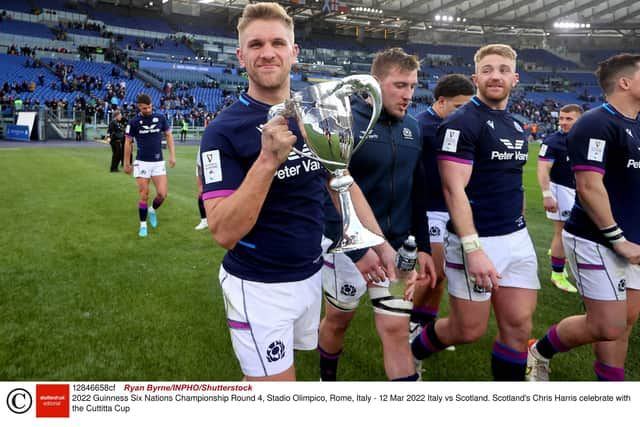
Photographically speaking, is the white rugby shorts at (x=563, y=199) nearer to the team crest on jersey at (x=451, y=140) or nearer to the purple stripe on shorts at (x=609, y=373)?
the purple stripe on shorts at (x=609, y=373)

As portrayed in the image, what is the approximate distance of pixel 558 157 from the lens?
5238mm

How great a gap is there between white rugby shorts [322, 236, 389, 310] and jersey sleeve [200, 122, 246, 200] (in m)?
0.99

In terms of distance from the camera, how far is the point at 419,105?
40125 millimetres

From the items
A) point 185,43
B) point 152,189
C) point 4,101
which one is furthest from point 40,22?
point 152,189

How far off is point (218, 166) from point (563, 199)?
187 inches

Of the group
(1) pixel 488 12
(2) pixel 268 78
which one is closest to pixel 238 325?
(2) pixel 268 78

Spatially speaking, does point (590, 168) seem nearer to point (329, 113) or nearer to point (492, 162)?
point (492, 162)

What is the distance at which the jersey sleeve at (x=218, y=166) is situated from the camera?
63.7 inches

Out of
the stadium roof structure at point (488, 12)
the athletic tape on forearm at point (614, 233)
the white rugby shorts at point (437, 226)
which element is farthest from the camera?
the stadium roof structure at point (488, 12)

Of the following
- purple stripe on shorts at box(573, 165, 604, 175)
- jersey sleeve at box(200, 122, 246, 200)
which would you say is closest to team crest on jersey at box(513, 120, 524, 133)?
purple stripe on shorts at box(573, 165, 604, 175)

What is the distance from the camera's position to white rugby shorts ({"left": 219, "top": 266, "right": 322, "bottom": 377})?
1804mm

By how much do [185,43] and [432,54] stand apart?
1066 inches

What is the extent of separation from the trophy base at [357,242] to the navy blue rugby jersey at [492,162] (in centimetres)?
121

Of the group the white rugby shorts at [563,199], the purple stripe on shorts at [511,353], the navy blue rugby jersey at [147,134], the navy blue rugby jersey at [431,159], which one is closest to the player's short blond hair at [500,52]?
the navy blue rugby jersey at [431,159]
